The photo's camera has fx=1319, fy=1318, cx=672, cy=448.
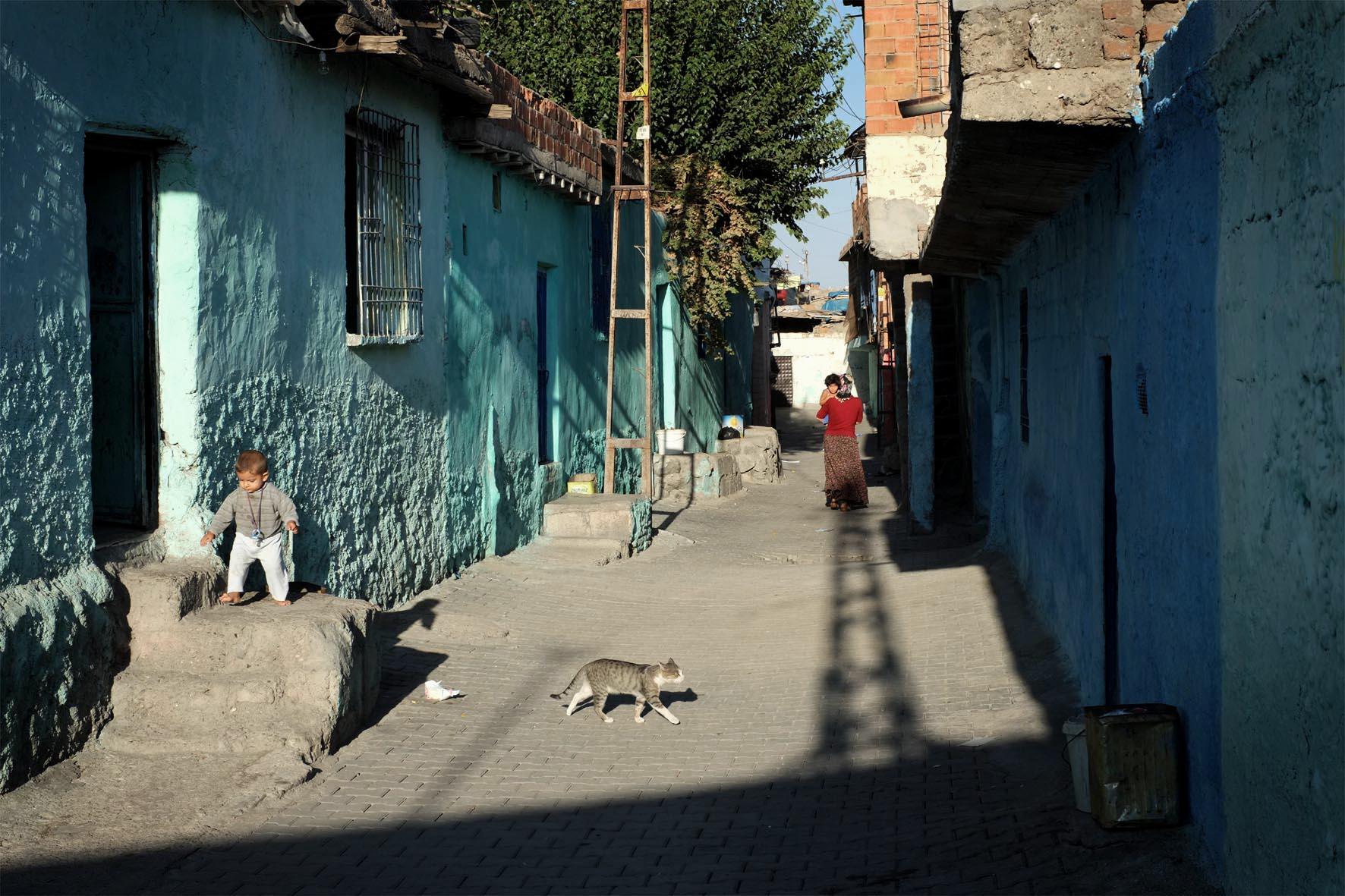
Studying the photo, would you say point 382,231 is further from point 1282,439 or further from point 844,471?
point 844,471

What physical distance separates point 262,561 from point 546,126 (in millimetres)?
7034

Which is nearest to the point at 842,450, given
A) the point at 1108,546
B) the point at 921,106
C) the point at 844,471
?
the point at 844,471

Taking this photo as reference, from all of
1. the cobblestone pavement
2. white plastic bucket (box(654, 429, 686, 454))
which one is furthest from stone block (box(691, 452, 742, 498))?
the cobblestone pavement

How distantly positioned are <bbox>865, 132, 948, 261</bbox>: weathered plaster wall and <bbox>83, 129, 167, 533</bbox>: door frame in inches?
294

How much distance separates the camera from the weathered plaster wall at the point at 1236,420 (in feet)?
9.93

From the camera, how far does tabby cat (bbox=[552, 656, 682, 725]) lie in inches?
277

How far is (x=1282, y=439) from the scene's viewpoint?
3.31m

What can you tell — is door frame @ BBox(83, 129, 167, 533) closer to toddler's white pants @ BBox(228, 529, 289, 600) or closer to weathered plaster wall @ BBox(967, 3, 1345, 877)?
toddler's white pants @ BBox(228, 529, 289, 600)

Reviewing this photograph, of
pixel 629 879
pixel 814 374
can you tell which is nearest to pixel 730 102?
pixel 629 879

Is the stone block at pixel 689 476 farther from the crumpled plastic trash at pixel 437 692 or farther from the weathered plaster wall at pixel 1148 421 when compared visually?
the crumpled plastic trash at pixel 437 692

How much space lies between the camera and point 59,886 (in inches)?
177

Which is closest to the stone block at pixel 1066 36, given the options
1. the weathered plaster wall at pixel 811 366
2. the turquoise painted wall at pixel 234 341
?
the turquoise painted wall at pixel 234 341

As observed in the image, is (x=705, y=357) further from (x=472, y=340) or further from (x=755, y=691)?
(x=755, y=691)

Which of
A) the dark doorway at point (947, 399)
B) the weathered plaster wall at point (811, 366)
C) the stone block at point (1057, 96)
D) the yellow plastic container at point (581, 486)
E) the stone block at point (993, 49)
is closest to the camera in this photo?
the stone block at point (1057, 96)
